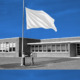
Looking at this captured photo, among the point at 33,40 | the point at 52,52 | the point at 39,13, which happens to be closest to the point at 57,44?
the point at 52,52

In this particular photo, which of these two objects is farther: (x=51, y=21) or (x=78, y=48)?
(x=78, y=48)

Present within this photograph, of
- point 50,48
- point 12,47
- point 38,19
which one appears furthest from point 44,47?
point 38,19

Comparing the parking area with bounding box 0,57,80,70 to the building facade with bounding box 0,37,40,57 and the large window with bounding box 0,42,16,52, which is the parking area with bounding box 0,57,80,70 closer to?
the building facade with bounding box 0,37,40,57

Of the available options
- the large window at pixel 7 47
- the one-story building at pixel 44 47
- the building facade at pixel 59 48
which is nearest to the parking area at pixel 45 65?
the building facade at pixel 59 48

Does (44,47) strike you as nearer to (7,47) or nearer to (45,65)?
(7,47)

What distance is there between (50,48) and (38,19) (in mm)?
21152

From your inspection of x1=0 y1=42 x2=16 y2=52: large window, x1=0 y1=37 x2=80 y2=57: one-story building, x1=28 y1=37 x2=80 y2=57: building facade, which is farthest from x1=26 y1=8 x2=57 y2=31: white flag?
x1=0 y1=42 x2=16 y2=52: large window

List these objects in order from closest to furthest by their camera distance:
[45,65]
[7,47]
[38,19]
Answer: [38,19]
[45,65]
[7,47]

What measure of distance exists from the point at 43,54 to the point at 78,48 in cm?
809

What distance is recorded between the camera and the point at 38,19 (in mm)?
15594

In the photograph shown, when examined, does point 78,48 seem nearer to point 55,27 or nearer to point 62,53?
point 62,53

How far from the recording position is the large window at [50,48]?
34403mm

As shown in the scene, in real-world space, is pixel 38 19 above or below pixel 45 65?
above

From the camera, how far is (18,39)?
117 ft
